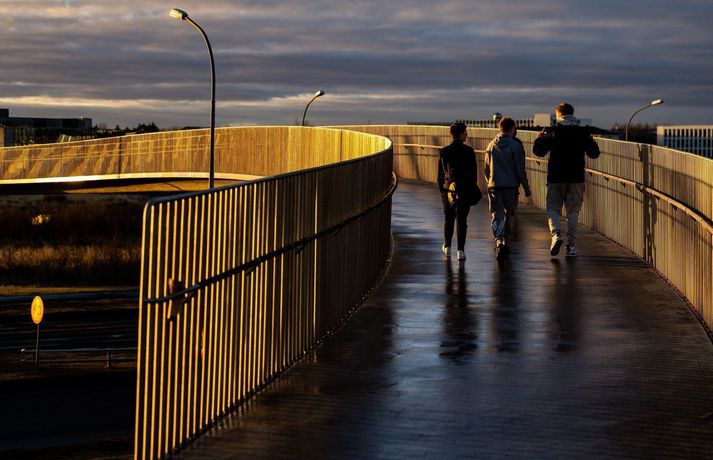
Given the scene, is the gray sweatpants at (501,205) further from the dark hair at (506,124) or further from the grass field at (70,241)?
the grass field at (70,241)

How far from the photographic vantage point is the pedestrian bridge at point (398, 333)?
284 inches

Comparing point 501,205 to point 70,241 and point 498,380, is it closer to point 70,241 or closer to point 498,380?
point 498,380

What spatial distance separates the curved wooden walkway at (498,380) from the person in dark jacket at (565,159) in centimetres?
→ 160

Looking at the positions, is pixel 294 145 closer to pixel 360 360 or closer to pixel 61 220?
pixel 360 360

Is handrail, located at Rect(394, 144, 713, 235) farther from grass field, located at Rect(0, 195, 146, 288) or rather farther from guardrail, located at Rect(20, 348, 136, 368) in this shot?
grass field, located at Rect(0, 195, 146, 288)

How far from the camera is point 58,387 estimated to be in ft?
189

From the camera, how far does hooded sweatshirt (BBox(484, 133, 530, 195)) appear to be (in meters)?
16.0

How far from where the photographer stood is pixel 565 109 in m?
15.7

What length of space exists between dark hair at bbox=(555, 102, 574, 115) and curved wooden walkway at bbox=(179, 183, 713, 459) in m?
2.11

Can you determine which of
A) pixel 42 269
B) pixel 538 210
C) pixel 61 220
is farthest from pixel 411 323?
pixel 61 220

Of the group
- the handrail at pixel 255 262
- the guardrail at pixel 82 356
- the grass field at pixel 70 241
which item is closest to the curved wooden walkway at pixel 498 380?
the handrail at pixel 255 262

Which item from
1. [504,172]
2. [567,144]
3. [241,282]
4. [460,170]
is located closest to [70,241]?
[460,170]

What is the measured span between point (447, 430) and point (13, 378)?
54.8 m


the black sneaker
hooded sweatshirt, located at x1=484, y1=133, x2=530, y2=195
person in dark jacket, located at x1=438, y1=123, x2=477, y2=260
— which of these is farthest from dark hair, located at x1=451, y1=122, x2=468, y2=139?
the black sneaker
